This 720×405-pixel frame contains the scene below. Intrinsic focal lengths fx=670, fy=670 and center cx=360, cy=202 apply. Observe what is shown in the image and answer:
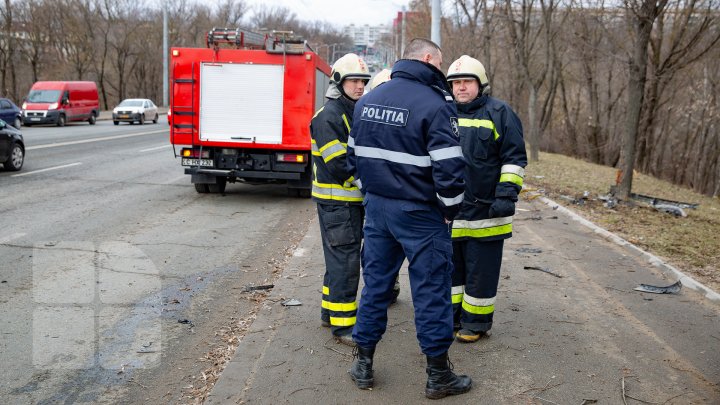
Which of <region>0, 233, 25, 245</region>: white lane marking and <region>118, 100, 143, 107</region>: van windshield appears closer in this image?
<region>0, 233, 25, 245</region>: white lane marking

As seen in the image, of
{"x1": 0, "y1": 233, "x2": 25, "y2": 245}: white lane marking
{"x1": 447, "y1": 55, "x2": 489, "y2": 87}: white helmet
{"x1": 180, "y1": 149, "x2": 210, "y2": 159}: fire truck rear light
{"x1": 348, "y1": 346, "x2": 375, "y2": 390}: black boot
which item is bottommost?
{"x1": 0, "y1": 233, "x2": 25, "y2": 245}: white lane marking

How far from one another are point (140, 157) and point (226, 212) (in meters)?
8.72

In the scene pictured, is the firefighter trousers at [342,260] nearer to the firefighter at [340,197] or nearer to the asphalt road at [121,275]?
the firefighter at [340,197]

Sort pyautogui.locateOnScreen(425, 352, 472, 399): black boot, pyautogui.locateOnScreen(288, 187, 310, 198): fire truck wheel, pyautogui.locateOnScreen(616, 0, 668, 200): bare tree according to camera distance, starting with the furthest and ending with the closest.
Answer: pyautogui.locateOnScreen(288, 187, 310, 198): fire truck wheel
pyautogui.locateOnScreen(616, 0, 668, 200): bare tree
pyautogui.locateOnScreen(425, 352, 472, 399): black boot

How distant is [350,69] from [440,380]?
232 cm

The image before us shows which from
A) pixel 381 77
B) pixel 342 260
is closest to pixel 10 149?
pixel 381 77

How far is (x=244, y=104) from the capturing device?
38.3ft

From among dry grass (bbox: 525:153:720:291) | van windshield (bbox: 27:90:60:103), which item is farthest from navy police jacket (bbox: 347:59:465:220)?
van windshield (bbox: 27:90:60:103)

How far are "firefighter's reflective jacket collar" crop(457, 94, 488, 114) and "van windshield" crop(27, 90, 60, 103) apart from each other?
31.8m

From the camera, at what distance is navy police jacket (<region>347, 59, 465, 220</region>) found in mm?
3793

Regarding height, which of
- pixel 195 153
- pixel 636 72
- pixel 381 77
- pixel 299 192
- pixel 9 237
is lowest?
pixel 299 192

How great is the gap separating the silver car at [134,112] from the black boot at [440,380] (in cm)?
3577

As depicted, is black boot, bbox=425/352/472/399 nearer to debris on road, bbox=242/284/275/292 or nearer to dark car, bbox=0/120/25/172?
debris on road, bbox=242/284/275/292

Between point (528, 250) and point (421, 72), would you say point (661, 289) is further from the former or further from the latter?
point (421, 72)
